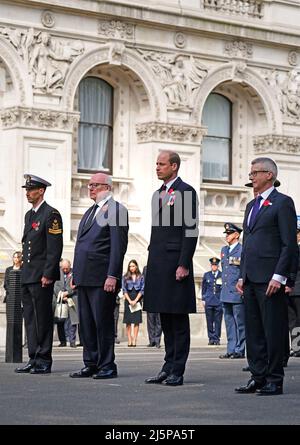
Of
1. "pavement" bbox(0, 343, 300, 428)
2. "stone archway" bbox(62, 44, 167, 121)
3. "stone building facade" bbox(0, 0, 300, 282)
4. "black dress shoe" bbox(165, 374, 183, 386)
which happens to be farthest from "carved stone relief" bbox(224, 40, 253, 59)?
"black dress shoe" bbox(165, 374, 183, 386)

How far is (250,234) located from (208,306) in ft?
44.0

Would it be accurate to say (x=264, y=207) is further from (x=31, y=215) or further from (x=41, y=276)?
(x=31, y=215)

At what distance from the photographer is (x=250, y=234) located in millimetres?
12570

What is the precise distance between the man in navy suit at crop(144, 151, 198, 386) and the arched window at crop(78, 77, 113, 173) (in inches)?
653

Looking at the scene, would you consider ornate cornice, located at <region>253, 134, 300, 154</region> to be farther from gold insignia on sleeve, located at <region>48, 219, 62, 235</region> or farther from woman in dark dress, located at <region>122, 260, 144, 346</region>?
gold insignia on sleeve, located at <region>48, 219, 62, 235</region>

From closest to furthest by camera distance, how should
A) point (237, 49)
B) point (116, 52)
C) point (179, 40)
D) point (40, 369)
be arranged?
point (40, 369) < point (116, 52) < point (179, 40) < point (237, 49)

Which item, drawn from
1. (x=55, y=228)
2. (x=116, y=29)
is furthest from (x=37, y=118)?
(x=55, y=228)

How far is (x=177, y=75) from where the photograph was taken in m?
30.8

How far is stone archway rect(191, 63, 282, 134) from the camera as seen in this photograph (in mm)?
31375

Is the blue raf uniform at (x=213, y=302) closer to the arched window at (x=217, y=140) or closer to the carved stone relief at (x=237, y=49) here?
the arched window at (x=217, y=140)

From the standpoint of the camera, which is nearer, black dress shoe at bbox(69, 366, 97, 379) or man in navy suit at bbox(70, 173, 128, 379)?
man in navy suit at bbox(70, 173, 128, 379)

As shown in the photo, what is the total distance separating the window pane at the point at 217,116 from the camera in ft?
107

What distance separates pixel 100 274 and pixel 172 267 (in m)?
1.06

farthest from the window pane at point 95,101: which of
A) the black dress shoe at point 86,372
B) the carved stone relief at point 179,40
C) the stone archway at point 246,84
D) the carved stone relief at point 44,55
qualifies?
the black dress shoe at point 86,372
